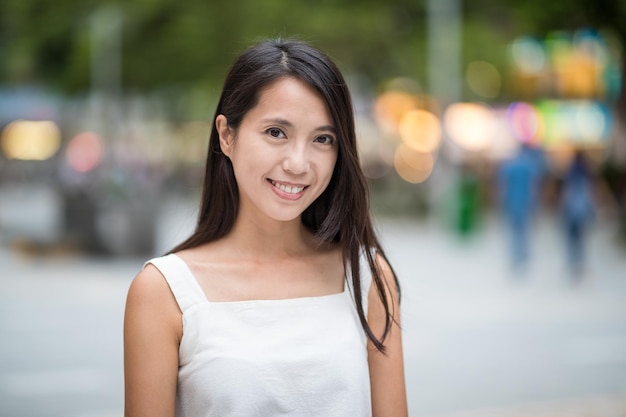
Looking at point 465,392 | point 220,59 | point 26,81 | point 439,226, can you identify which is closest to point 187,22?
point 220,59

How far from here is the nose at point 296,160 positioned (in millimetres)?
2492

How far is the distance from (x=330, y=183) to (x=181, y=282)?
1.65 ft

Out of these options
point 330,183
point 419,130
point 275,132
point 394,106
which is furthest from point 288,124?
point 394,106

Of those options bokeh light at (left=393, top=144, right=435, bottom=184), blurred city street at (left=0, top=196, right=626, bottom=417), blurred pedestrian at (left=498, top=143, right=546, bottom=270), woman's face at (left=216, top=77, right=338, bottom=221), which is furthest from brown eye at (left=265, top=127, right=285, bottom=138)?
bokeh light at (left=393, top=144, right=435, bottom=184)

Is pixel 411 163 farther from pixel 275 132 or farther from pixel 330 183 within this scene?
pixel 275 132

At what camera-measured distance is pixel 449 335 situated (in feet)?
34.4

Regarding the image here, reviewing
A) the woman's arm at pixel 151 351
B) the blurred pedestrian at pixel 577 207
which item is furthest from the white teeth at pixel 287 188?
the blurred pedestrian at pixel 577 207

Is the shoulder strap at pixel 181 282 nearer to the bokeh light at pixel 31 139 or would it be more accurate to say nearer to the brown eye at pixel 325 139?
the brown eye at pixel 325 139

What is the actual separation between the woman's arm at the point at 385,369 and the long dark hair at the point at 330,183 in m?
0.03

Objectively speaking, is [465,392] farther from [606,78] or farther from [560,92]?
[560,92]

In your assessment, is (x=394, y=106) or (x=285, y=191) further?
(x=394, y=106)

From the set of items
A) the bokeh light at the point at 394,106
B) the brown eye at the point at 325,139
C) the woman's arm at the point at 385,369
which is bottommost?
the woman's arm at the point at 385,369

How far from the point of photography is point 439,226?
2602 centimetres

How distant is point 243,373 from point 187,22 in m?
25.4
